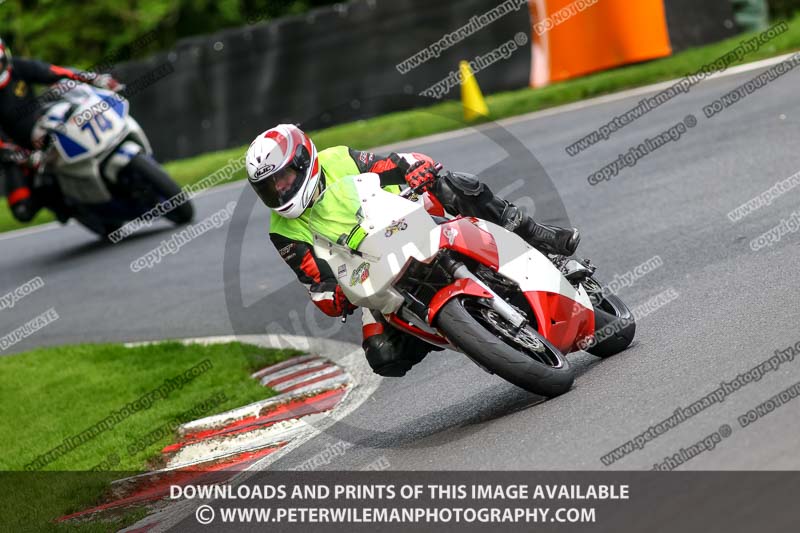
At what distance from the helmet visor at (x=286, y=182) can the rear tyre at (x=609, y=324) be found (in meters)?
1.88

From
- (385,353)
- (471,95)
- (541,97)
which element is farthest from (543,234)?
(541,97)

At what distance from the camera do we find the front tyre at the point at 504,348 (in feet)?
20.4

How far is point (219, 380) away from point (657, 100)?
24.0ft

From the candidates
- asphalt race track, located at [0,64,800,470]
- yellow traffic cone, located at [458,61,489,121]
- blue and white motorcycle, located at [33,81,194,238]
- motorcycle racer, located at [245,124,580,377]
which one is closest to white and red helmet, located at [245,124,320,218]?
motorcycle racer, located at [245,124,580,377]

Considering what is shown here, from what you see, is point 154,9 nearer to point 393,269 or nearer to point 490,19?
point 490,19

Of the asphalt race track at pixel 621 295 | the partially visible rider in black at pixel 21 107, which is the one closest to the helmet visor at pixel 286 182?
the asphalt race track at pixel 621 295

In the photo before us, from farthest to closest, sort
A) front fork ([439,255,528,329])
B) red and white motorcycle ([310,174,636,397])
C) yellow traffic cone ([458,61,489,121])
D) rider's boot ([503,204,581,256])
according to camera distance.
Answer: yellow traffic cone ([458,61,489,121]) < rider's boot ([503,204,581,256]) < front fork ([439,255,528,329]) < red and white motorcycle ([310,174,636,397])

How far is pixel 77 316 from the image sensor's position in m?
12.8

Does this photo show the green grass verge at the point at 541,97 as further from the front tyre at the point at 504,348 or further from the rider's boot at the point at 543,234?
the front tyre at the point at 504,348

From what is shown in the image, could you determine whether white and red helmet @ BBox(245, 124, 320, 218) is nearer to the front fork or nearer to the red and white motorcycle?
the red and white motorcycle

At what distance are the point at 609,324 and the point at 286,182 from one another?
2081mm

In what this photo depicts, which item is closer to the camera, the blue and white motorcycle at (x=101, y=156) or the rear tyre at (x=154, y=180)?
the rear tyre at (x=154, y=180)

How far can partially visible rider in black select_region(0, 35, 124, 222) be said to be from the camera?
14.6 metres

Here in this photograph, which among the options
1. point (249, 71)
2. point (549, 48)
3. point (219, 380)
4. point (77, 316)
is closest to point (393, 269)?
point (219, 380)
